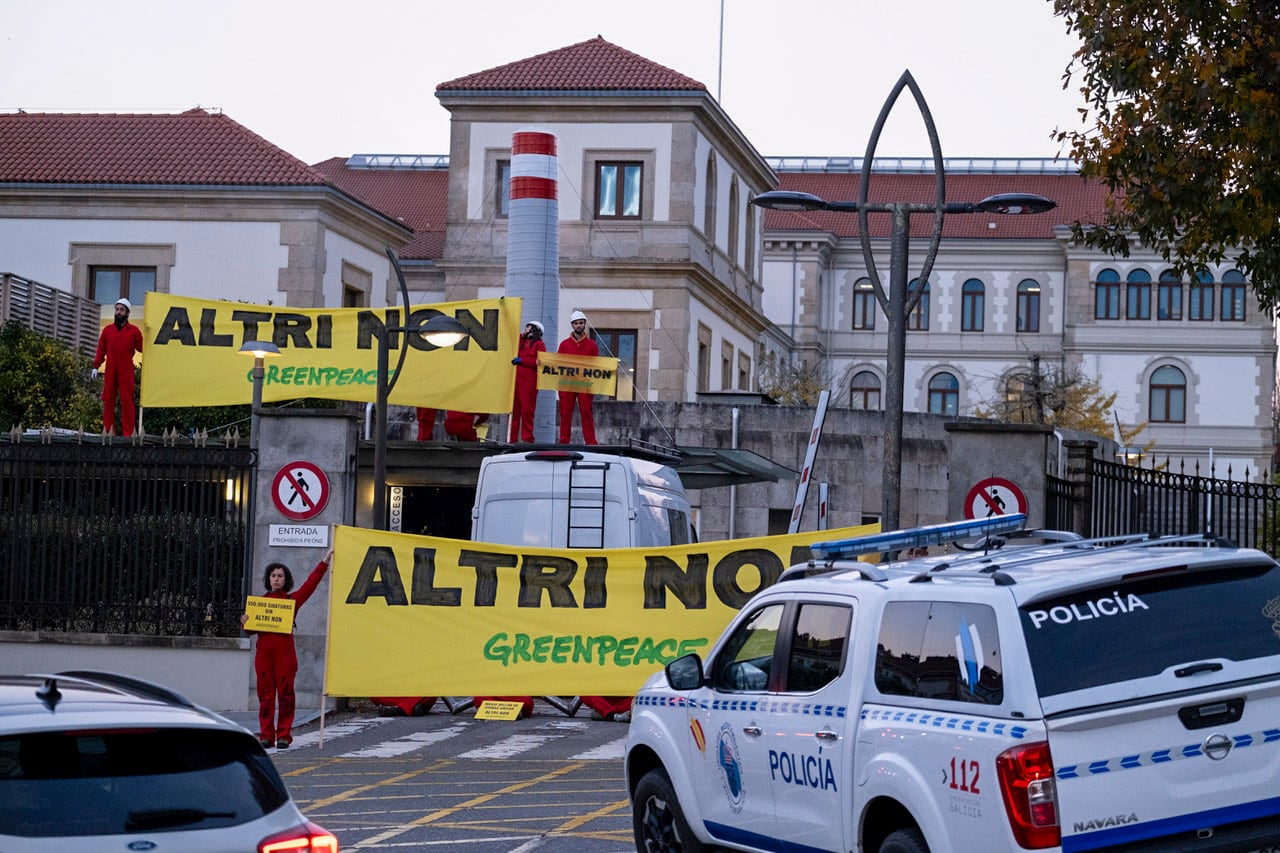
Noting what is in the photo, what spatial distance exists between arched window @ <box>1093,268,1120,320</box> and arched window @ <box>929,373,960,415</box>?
7358 millimetres

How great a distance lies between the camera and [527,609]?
17.1m

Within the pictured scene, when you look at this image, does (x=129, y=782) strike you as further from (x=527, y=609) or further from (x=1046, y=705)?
(x=527, y=609)

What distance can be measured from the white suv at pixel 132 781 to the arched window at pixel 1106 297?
3005 inches

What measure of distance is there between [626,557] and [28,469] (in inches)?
297

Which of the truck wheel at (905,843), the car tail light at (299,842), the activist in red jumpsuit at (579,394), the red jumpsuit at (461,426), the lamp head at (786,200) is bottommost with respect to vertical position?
the truck wheel at (905,843)

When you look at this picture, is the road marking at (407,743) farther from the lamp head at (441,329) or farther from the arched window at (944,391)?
the arched window at (944,391)

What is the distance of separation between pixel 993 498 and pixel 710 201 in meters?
31.4

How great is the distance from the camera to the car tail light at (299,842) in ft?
17.6

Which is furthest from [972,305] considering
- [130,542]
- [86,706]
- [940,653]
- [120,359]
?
[86,706]

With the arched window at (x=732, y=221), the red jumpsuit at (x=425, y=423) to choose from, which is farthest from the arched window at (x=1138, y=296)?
the red jumpsuit at (x=425, y=423)

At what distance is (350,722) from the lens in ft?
62.0

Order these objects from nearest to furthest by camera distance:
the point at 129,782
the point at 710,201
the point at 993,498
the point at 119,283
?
the point at 129,782, the point at 993,498, the point at 119,283, the point at 710,201

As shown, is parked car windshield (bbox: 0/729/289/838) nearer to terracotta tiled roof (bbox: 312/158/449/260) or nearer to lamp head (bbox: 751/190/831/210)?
lamp head (bbox: 751/190/831/210)


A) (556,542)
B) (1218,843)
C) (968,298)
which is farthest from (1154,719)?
(968,298)
